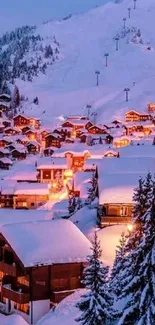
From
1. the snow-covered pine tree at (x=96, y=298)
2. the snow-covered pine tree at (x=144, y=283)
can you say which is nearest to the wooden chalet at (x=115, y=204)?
the snow-covered pine tree at (x=96, y=298)

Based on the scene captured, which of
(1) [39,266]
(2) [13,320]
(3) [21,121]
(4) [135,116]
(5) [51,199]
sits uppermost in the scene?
(4) [135,116]

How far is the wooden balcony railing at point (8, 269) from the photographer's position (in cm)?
1828

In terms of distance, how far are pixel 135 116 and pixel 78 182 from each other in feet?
132

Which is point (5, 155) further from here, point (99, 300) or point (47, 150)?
point (99, 300)

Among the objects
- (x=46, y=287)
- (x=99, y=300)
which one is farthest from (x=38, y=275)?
(x=99, y=300)

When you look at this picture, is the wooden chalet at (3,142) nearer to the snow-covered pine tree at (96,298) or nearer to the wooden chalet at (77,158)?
the wooden chalet at (77,158)

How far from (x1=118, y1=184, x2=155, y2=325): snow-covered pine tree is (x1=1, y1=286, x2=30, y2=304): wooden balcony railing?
7.12 m

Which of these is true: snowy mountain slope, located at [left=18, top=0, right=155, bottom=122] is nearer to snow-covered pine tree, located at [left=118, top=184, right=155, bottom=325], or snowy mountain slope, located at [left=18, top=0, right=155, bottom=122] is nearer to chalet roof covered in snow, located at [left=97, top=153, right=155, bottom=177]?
chalet roof covered in snow, located at [left=97, top=153, right=155, bottom=177]

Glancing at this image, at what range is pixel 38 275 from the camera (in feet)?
57.9

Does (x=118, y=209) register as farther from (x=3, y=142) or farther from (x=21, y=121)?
(x=21, y=121)

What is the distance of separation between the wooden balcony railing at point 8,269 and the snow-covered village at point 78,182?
0.21 feet

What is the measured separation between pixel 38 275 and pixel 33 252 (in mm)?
795

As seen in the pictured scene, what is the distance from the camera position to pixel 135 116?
76000 millimetres

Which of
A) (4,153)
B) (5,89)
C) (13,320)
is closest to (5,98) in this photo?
(5,89)
